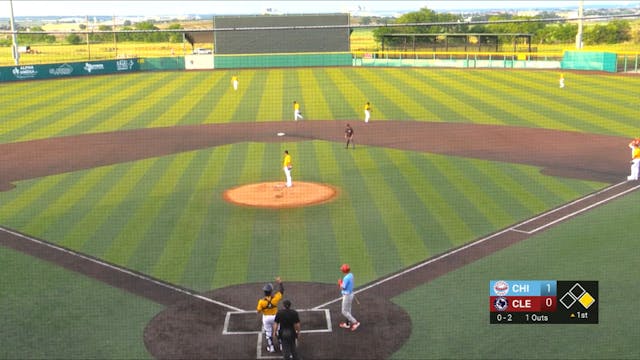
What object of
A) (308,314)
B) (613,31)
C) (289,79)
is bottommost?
(308,314)

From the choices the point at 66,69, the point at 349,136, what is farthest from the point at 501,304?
the point at 66,69

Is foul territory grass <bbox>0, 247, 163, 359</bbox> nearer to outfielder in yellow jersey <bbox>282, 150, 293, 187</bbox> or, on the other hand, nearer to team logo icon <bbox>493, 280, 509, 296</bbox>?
team logo icon <bbox>493, 280, 509, 296</bbox>

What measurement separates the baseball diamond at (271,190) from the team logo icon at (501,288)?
1.80 metres

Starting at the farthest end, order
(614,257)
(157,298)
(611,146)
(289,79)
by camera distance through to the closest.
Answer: (289,79) < (611,146) < (614,257) < (157,298)

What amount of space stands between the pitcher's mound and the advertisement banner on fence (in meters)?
41.3

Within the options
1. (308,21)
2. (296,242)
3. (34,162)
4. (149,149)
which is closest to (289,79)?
(308,21)

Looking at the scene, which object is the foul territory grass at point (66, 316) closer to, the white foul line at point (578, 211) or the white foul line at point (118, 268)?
the white foul line at point (118, 268)

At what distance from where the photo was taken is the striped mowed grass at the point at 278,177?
15.6 metres

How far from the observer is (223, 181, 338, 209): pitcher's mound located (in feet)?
65.2

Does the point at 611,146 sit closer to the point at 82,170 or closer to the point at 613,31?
the point at 82,170

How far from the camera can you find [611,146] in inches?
1100

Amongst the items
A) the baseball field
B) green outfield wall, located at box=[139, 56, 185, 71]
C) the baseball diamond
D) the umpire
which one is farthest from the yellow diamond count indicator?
green outfield wall, located at box=[139, 56, 185, 71]

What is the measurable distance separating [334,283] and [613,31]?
7509cm

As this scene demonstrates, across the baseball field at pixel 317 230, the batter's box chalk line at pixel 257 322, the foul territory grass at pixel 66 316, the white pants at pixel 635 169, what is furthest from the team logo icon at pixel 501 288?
the white pants at pixel 635 169
